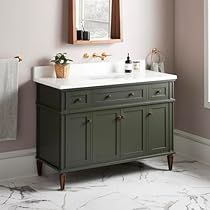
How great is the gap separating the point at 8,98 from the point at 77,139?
683mm

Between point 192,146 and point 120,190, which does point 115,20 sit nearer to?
point 192,146

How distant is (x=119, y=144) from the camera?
4.66 meters

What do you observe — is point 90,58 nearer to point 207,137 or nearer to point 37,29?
point 37,29

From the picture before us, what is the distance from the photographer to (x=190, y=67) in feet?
17.2

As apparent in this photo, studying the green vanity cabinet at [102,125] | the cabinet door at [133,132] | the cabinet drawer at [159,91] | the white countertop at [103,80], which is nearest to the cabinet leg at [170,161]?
the green vanity cabinet at [102,125]

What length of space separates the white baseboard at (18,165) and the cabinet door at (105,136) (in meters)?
0.57

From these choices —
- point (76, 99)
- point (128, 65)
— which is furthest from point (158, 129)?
point (76, 99)

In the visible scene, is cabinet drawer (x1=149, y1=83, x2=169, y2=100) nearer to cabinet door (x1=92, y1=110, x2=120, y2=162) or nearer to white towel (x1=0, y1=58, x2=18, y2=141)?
cabinet door (x1=92, y1=110, x2=120, y2=162)

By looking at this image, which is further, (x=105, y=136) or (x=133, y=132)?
(x=133, y=132)

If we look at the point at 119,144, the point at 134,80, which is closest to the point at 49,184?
the point at 119,144

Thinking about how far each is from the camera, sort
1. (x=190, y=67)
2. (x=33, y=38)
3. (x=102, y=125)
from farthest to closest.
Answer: (x=190, y=67) < (x=33, y=38) < (x=102, y=125)

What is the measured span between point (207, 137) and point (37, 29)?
1834 millimetres

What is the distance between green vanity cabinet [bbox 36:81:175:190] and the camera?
14.5 ft

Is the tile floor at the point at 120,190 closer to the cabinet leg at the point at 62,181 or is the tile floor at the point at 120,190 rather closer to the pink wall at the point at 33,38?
the cabinet leg at the point at 62,181
